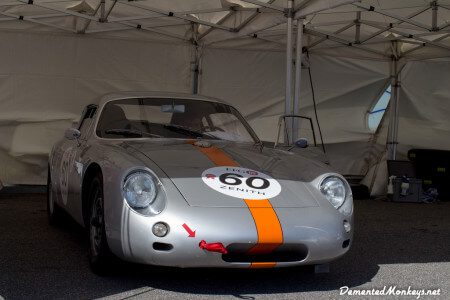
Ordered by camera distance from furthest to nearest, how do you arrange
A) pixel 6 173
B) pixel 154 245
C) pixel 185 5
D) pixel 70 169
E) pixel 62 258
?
pixel 6 173 < pixel 185 5 < pixel 70 169 < pixel 62 258 < pixel 154 245

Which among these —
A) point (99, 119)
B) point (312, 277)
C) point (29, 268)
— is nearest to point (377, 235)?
point (312, 277)

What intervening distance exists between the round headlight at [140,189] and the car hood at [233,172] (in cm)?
16

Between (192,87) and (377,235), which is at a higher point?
(192,87)

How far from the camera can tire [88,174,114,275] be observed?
3.76 meters

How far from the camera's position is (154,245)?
3.36 m

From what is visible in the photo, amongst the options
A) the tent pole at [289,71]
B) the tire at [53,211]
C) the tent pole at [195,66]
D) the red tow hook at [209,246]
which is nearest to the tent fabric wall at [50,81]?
the tent pole at [195,66]

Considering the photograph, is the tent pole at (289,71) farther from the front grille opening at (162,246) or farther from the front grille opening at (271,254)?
the front grille opening at (162,246)

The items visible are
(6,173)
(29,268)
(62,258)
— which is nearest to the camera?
(29,268)

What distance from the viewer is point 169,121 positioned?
16.1 feet

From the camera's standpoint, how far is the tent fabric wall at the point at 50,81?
9.62 metres

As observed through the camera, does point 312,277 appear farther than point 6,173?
No

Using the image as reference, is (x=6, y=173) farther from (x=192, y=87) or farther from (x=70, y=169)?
(x=70, y=169)

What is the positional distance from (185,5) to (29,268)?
569cm

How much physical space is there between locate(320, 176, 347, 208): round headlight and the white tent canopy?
178 inches
